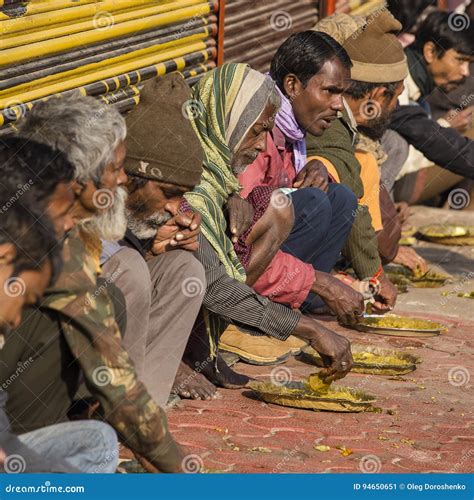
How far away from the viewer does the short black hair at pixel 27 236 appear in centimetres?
395

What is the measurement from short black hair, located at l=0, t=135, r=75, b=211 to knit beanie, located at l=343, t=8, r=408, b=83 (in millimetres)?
4209

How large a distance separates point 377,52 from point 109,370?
4.75 m

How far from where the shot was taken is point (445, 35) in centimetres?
1003

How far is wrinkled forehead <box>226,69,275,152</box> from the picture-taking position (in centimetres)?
618

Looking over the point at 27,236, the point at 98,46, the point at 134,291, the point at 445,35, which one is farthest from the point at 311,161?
the point at 27,236

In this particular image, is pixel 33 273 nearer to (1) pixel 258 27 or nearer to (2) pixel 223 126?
(2) pixel 223 126

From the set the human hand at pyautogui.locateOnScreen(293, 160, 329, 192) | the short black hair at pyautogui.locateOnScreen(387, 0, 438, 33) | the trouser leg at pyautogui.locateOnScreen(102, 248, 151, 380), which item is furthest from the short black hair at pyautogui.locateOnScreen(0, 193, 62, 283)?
the short black hair at pyautogui.locateOnScreen(387, 0, 438, 33)

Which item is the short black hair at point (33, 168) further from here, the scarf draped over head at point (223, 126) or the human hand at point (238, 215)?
the human hand at point (238, 215)

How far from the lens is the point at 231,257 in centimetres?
604

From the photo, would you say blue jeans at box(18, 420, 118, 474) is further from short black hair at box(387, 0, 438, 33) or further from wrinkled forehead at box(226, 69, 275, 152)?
short black hair at box(387, 0, 438, 33)

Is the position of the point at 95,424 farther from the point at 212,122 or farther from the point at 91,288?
the point at 212,122

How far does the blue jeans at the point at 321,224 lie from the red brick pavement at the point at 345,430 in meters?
0.65

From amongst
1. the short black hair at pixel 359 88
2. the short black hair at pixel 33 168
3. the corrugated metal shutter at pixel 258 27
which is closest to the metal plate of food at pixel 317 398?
the short black hair at pixel 33 168

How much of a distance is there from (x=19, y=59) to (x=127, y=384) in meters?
2.72
